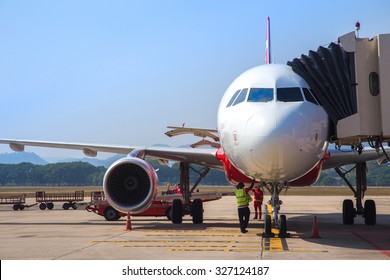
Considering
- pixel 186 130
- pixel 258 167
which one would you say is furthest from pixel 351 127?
pixel 186 130

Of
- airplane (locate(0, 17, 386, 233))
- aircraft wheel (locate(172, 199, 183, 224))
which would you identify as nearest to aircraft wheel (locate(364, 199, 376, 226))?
airplane (locate(0, 17, 386, 233))

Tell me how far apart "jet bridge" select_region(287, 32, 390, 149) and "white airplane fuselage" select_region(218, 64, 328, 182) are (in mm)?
439

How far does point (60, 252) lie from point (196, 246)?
2807 millimetres

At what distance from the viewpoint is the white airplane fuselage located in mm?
11398

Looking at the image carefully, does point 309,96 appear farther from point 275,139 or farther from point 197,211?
point 197,211

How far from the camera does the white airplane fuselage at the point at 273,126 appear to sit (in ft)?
37.4

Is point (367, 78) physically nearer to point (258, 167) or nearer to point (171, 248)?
point (258, 167)

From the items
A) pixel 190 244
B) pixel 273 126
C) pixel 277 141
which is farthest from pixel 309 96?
pixel 190 244

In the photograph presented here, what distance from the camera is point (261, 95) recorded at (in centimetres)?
1268

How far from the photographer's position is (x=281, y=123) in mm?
11352

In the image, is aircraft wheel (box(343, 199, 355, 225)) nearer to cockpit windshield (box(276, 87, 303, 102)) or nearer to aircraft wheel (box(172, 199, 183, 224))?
aircraft wheel (box(172, 199, 183, 224))

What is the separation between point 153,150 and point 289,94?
24.1 ft

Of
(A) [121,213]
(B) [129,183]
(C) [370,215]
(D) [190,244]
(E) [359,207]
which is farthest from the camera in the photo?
(A) [121,213]
